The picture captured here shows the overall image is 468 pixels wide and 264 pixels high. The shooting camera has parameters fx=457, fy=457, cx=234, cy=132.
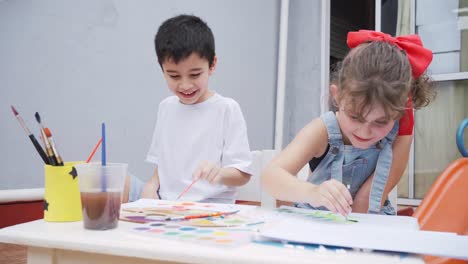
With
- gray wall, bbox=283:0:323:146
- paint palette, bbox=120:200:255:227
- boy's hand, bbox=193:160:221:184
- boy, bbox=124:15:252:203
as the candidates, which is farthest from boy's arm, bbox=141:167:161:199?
gray wall, bbox=283:0:323:146

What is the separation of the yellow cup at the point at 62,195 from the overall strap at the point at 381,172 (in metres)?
0.61

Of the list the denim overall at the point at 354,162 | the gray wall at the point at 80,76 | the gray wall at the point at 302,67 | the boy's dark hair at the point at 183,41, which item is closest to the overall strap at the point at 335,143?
the denim overall at the point at 354,162

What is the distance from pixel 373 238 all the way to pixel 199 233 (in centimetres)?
20

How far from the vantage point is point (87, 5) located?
176cm

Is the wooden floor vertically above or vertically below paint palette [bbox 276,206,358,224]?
below

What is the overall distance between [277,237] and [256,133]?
8.23 feet

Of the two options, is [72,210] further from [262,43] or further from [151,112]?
[262,43]

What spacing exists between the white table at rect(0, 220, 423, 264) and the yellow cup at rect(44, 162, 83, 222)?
3cm

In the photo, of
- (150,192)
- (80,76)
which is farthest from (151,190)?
(80,76)

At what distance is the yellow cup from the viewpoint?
0.65 m

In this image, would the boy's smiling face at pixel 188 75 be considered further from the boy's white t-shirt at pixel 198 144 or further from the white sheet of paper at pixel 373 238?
the white sheet of paper at pixel 373 238

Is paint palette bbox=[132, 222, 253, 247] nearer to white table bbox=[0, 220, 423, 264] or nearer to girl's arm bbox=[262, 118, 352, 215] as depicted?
Answer: white table bbox=[0, 220, 423, 264]

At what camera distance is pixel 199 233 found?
1.82 feet

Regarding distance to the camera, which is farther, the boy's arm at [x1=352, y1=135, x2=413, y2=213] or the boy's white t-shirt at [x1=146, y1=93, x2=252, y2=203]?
the boy's white t-shirt at [x1=146, y1=93, x2=252, y2=203]
